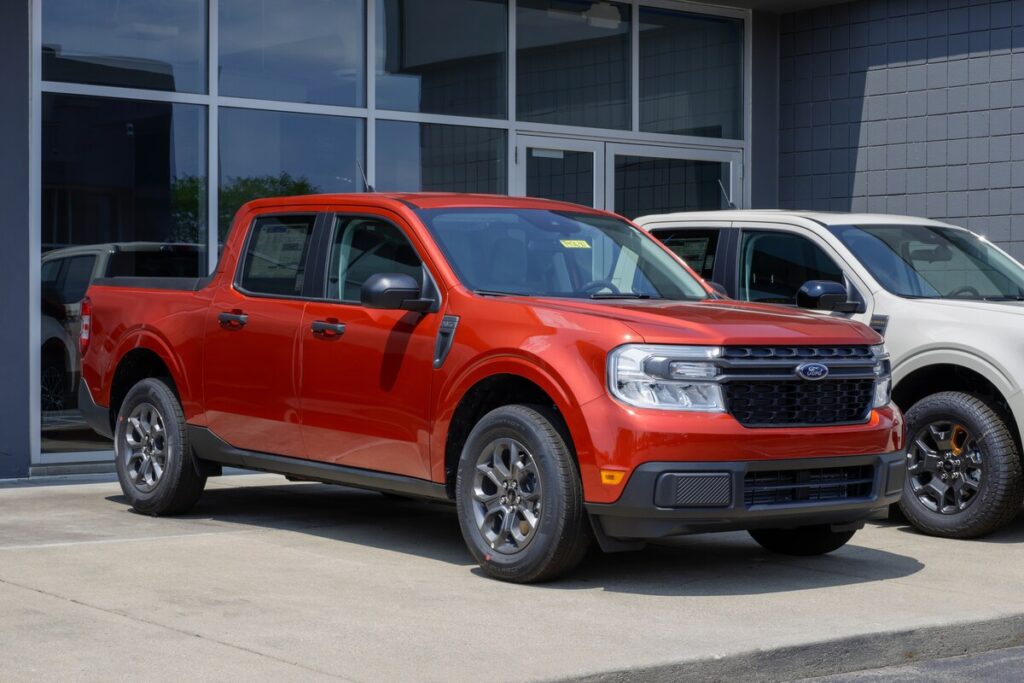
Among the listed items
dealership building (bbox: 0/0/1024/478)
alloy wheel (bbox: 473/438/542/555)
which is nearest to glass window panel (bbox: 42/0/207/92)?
dealership building (bbox: 0/0/1024/478)

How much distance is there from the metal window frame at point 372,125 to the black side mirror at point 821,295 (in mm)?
5429

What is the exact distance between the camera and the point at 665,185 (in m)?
15.9

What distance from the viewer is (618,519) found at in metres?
6.93

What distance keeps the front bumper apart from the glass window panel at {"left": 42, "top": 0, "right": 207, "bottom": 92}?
22.5ft

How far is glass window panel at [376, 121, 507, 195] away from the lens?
45.4ft

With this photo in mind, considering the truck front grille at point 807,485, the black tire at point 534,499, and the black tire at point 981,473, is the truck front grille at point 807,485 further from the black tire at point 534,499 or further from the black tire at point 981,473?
the black tire at point 981,473

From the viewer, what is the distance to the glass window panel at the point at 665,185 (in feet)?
51.1

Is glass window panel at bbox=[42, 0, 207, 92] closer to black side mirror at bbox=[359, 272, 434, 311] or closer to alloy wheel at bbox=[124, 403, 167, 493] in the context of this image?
alloy wheel at bbox=[124, 403, 167, 493]

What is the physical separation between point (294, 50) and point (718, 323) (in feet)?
23.5

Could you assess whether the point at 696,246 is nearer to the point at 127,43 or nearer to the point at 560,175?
the point at 560,175

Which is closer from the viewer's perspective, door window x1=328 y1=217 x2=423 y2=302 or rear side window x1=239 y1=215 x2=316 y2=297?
door window x1=328 y1=217 x2=423 y2=302

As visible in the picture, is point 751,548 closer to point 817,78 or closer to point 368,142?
point 368,142

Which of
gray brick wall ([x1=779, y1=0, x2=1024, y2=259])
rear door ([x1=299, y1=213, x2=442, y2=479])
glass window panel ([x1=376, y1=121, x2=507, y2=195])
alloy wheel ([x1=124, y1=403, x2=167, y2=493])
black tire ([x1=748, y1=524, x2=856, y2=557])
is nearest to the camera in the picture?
rear door ([x1=299, y1=213, x2=442, y2=479])

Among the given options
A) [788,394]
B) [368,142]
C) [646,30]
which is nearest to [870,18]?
[646,30]
